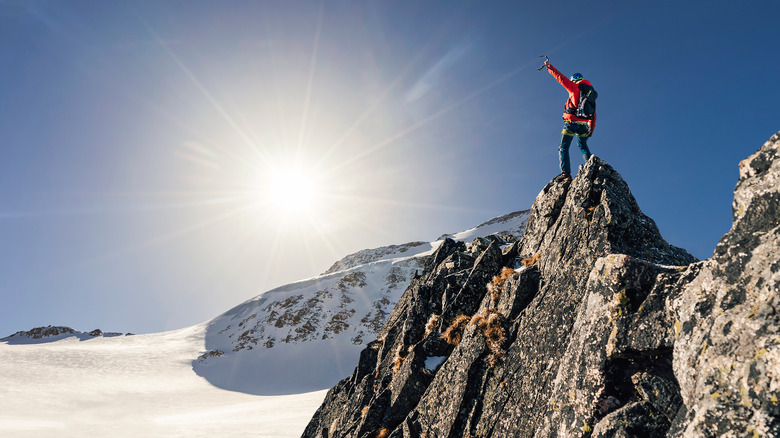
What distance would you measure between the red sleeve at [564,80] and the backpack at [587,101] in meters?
0.24

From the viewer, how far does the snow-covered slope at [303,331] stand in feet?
190

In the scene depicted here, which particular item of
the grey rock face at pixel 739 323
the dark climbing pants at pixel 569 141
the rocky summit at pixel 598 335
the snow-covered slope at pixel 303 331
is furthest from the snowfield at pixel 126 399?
the grey rock face at pixel 739 323

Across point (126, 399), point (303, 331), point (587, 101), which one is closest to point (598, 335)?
point (587, 101)

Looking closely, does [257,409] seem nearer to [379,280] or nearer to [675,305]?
[675,305]

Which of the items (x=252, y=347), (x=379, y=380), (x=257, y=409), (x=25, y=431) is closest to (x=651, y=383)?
(x=379, y=380)

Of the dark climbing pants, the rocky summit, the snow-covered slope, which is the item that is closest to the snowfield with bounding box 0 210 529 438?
the snow-covered slope

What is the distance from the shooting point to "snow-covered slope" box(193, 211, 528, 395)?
2283 inches

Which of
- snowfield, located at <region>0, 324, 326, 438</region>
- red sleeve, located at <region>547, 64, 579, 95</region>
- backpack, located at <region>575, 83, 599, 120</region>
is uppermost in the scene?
red sleeve, located at <region>547, 64, 579, 95</region>

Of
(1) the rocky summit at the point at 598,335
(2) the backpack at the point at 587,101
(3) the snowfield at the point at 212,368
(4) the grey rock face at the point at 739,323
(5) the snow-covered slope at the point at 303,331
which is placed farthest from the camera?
(5) the snow-covered slope at the point at 303,331

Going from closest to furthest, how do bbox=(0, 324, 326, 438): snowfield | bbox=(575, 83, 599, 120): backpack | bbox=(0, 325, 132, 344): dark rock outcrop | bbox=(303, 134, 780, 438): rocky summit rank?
bbox=(303, 134, 780, 438): rocky summit
bbox=(575, 83, 599, 120): backpack
bbox=(0, 324, 326, 438): snowfield
bbox=(0, 325, 132, 344): dark rock outcrop

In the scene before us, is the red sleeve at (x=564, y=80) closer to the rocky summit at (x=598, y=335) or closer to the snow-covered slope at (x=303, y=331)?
the rocky summit at (x=598, y=335)

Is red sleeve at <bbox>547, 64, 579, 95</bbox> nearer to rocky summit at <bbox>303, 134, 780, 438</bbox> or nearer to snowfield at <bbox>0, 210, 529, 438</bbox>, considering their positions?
rocky summit at <bbox>303, 134, 780, 438</bbox>

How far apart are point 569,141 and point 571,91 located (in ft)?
6.12

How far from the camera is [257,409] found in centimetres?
3691
